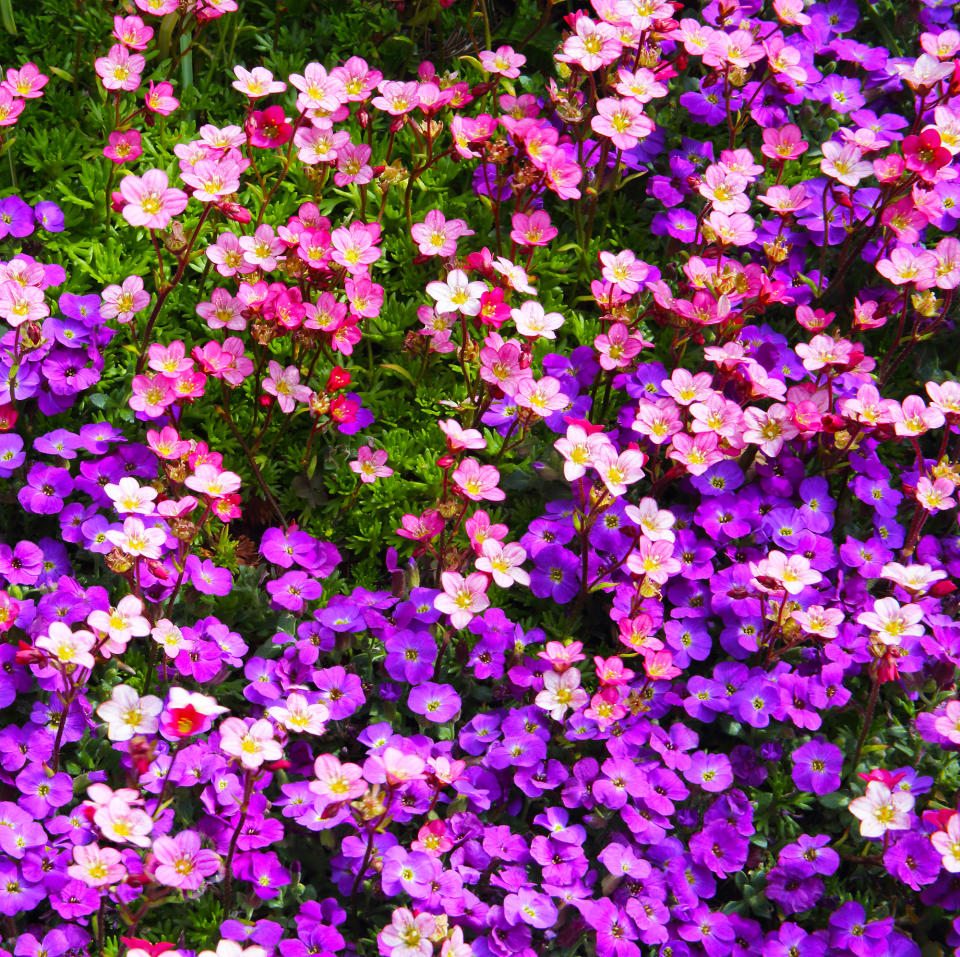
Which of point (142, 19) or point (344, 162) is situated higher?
point (142, 19)

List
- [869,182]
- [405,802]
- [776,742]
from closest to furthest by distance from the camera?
[405,802]
[776,742]
[869,182]

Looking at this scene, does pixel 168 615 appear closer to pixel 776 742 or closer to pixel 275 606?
pixel 275 606

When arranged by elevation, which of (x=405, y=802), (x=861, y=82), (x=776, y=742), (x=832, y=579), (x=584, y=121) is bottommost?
(x=405, y=802)

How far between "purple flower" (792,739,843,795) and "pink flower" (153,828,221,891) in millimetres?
1465

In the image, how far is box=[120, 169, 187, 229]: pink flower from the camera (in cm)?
312

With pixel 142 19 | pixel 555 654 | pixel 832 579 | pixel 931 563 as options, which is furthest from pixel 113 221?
pixel 931 563

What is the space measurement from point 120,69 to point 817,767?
2.83m

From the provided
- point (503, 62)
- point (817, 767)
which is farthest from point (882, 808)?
point (503, 62)

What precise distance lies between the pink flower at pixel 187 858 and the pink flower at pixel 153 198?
1.60 meters

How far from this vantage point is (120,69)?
3.47 m

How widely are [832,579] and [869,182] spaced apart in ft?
4.95

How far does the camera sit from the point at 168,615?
2949 mm

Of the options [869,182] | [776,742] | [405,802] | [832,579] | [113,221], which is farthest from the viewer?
[869,182]

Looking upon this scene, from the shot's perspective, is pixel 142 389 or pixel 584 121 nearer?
pixel 142 389
